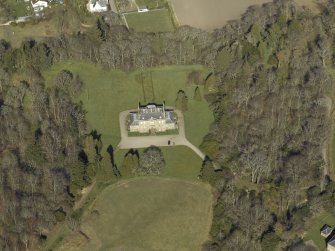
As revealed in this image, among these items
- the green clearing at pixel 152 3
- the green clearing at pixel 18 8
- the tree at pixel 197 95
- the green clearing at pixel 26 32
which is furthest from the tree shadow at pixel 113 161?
the green clearing at pixel 18 8

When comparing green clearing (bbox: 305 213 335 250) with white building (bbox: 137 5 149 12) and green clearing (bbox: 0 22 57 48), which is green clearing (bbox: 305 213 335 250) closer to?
white building (bbox: 137 5 149 12)

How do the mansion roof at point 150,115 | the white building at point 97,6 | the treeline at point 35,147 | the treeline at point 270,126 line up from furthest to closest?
the white building at point 97,6, the mansion roof at point 150,115, the treeline at point 270,126, the treeline at point 35,147

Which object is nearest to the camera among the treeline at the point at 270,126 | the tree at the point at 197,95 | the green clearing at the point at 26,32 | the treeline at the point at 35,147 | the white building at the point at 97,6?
the treeline at the point at 35,147

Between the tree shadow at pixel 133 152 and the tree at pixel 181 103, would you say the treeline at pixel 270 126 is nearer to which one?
the tree at pixel 181 103

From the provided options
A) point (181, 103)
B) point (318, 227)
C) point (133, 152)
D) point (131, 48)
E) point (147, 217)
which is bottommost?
point (318, 227)

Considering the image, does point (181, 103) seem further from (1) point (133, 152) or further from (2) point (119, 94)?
→ (1) point (133, 152)

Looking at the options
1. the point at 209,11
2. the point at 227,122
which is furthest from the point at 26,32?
the point at 227,122
